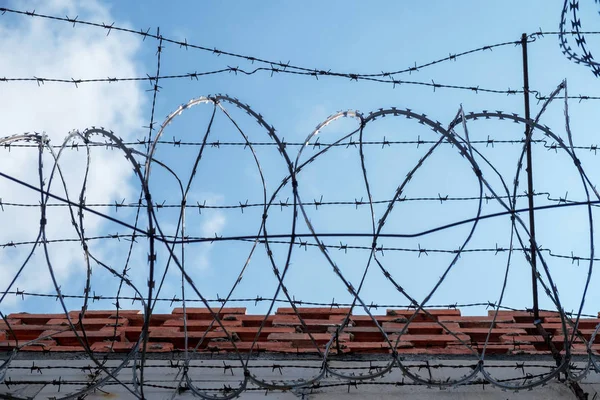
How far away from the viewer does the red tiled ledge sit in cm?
590

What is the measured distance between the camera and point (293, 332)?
20.4 ft

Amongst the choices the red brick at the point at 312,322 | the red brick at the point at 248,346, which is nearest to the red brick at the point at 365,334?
the red brick at the point at 312,322

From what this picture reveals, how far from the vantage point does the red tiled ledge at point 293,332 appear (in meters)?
5.90

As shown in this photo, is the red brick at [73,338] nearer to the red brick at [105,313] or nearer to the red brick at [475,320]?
the red brick at [105,313]

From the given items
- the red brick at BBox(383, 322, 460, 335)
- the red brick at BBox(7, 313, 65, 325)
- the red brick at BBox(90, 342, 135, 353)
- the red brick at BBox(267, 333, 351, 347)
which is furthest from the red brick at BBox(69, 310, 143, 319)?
the red brick at BBox(383, 322, 460, 335)

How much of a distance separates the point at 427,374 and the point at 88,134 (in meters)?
2.50

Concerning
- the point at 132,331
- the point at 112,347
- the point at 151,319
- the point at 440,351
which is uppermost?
the point at 151,319

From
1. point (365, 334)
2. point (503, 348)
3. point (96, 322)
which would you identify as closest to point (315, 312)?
point (365, 334)

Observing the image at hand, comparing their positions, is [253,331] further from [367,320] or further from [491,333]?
[491,333]

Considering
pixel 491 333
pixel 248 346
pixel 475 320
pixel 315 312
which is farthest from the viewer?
pixel 315 312

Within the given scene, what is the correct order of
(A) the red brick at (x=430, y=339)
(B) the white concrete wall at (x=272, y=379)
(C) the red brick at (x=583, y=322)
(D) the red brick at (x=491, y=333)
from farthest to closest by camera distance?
(C) the red brick at (x=583, y=322)
(D) the red brick at (x=491, y=333)
(A) the red brick at (x=430, y=339)
(B) the white concrete wall at (x=272, y=379)

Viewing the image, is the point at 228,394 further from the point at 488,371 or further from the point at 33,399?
the point at 488,371

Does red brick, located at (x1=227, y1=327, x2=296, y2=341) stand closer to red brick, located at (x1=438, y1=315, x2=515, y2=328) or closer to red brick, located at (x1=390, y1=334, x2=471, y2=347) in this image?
red brick, located at (x1=390, y1=334, x2=471, y2=347)

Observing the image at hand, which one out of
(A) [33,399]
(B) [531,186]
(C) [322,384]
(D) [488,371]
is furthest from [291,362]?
(B) [531,186]
